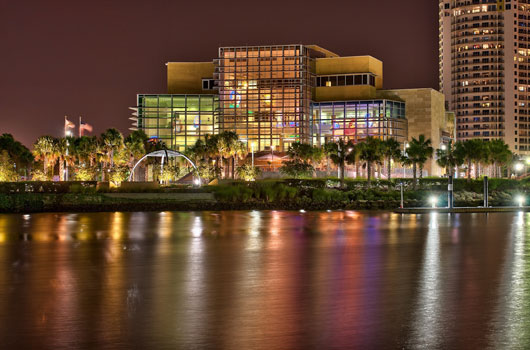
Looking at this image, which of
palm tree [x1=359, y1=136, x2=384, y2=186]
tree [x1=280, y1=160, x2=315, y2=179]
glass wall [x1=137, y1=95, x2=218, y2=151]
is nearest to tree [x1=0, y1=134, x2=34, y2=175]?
glass wall [x1=137, y1=95, x2=218, y2=151]

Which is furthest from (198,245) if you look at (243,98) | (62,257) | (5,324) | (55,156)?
(243,98)

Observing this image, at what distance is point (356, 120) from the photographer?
133 metres

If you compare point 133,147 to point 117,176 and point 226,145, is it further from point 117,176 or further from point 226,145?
point 117,176

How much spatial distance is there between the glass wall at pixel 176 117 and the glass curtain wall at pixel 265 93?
4.31 m

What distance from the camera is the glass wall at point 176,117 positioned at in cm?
13488

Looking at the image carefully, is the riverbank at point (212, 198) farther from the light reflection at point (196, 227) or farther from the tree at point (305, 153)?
the tree at point (305, 153)

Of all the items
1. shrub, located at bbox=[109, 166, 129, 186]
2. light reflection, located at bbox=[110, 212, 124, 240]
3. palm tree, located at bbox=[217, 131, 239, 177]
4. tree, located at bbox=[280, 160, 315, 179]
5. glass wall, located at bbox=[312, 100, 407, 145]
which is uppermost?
glass wall, located at bbox=[312, 100, 407, 145]

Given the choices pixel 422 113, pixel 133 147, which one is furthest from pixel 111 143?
pixel 422 113

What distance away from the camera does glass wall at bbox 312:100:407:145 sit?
132 metres

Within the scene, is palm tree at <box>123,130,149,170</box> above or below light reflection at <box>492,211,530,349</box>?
above

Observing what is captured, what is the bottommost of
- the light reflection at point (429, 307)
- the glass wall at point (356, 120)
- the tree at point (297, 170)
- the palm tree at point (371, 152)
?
the light reflection at point (429, 307)

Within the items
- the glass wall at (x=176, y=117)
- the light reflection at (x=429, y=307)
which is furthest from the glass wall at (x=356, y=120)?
the light reflection at (x=429, y=307)

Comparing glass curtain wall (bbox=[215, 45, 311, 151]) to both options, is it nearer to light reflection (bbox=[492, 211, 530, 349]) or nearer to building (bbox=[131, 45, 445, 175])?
building (bbox=[131, 45, 445, 175])

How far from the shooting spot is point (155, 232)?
34219 mm
